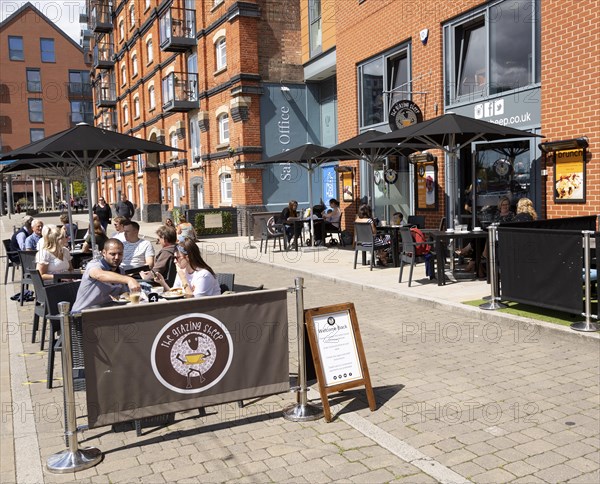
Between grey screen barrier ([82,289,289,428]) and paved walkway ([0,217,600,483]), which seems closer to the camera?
paved walkway ([0,217,600,483])

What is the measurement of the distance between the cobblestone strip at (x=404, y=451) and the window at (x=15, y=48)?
7251 centimetres

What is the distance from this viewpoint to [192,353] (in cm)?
454

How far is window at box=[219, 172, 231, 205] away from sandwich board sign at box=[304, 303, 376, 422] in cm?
2051

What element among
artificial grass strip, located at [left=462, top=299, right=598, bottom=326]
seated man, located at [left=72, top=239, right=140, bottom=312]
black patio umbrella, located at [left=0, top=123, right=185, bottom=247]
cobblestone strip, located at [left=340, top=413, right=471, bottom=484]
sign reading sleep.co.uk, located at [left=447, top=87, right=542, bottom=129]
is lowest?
cobblestone strip, located at [left=340, top=413, right=471, bottom=484]

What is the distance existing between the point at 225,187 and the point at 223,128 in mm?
2577

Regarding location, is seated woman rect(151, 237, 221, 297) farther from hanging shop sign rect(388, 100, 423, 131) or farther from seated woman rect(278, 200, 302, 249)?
seated woman rect(278, 200, 302, 249)

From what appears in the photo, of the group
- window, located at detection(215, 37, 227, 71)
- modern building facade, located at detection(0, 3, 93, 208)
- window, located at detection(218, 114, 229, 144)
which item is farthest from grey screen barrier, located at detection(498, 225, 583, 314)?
modern building facade, located at detection(0, 3, 93, 208)

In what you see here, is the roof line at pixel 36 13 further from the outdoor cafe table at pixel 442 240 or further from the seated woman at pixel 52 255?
the outdoor cafe table at pixel 442 240

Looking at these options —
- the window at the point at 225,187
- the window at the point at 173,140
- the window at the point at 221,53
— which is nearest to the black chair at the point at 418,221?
the window at the point at 225,187

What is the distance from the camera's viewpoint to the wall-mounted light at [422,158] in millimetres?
14703

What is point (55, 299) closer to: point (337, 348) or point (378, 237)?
point (337, 348)

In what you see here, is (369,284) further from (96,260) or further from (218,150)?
(218,150)

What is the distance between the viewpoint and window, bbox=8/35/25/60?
65.7m

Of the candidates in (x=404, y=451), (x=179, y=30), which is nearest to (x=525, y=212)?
(x=404, y=451)
